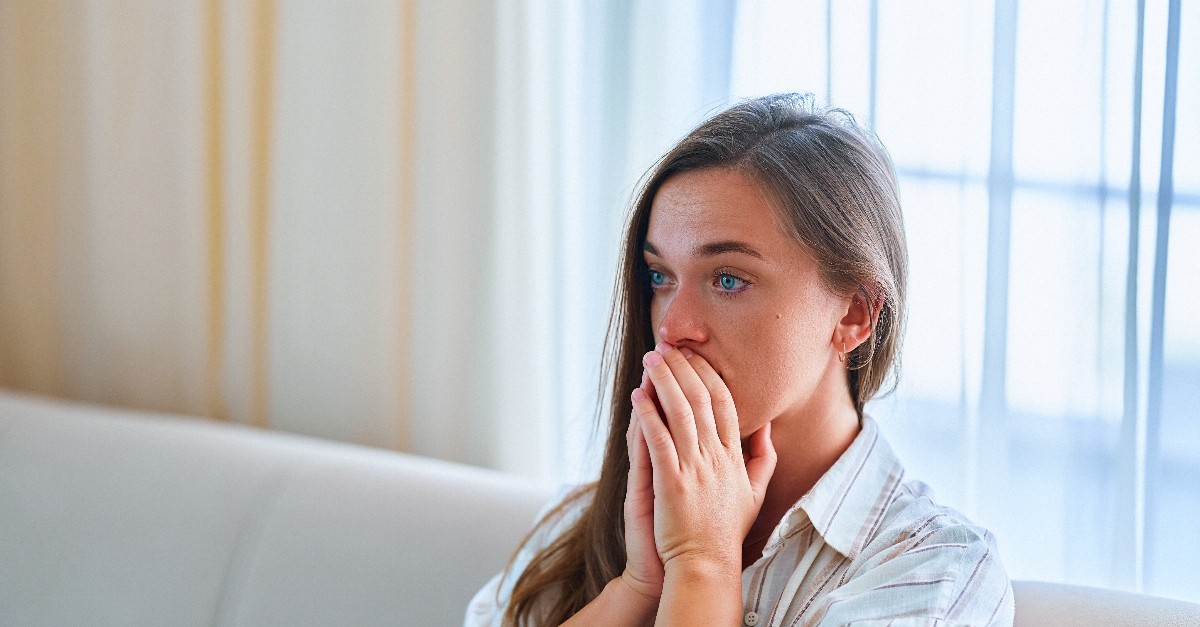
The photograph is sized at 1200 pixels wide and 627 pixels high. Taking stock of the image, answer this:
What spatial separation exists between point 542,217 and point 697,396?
74cm

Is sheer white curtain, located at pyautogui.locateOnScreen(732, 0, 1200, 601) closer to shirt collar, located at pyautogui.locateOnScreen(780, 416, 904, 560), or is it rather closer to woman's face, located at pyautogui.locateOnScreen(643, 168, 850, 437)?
shirt collar, located at pyautogui.locateOnScreen(780, 416, 904, 560)

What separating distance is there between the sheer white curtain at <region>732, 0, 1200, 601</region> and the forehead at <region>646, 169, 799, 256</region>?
1.58 ft

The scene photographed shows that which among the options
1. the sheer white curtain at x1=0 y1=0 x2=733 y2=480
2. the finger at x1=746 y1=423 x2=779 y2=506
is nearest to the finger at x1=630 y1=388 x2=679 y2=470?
the finger at x1=746 y1=423 x2=779 y2=506

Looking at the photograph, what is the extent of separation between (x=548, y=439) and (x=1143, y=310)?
2.88ft

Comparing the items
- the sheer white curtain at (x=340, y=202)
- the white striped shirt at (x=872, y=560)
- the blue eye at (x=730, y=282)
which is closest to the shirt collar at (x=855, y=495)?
the white striped shirt at (x=872, y=560)

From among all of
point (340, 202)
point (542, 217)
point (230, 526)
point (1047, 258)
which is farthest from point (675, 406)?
point (340, 202)

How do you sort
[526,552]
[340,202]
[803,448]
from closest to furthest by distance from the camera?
[803,448] → [526,552] → [340,202]

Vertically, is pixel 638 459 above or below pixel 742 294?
below

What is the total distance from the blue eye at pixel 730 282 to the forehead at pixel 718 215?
0.12 ft

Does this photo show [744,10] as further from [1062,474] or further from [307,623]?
[307,623]

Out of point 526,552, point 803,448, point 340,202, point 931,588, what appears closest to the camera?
point 931,588

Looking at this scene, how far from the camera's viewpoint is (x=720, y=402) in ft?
3.89

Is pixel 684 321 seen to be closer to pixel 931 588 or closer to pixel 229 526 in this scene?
pixel 931 588

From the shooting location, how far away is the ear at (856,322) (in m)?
1.21
